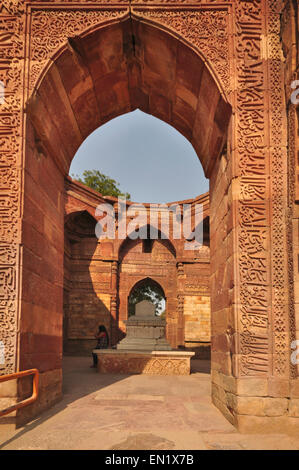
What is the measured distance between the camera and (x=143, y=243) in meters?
19.2

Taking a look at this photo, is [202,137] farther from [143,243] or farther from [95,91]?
[143,243]

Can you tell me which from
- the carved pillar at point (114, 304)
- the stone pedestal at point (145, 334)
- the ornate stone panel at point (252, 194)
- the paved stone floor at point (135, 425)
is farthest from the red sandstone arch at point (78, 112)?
the carved pillar at point (114, 304)

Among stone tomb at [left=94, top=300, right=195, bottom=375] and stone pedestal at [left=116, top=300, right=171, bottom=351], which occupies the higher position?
stone pedestal at [left=116, top=300, right=171, bottom=351]

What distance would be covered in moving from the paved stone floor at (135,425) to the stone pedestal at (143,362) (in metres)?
3.31

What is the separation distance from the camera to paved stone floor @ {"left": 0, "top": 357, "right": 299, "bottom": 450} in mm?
4113

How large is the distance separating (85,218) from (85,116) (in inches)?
445

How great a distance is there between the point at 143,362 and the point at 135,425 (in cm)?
649

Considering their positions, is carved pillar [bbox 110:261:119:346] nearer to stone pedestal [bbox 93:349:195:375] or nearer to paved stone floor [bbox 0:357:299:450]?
stone pedestal [bbox 93:349:195:375]

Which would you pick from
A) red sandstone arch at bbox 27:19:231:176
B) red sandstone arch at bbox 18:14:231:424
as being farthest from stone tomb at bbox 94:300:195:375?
red sandstone arch at bbox 27:19:231:176

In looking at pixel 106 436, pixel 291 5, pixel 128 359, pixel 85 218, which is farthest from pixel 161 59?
pixel 85 218

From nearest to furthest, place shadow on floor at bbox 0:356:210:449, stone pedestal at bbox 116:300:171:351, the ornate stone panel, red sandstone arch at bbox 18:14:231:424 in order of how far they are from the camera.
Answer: shadow on floor at bbox 0:356:210:449 → the ornate stone panel → red sandstone arch at bbox 18:14:231:424 → stone pedestal at bbox 116:300:171:351

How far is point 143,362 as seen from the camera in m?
11.3

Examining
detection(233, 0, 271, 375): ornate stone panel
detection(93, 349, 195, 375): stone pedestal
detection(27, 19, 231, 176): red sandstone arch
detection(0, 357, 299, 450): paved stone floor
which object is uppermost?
detection(27, 19, 231, 176): red sandstone arch

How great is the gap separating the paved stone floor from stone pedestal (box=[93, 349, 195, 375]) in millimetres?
3314
